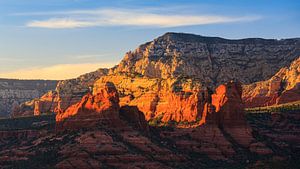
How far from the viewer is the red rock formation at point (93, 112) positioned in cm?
16938

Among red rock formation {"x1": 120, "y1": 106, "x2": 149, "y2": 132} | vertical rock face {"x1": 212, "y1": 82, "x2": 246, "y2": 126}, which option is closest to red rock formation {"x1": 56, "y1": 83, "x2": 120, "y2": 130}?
red rock formation {"x1": 120, "y1": 106, "x2": 149, "y2": 132}

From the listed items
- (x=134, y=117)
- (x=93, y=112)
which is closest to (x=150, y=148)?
(x=134, y=117)

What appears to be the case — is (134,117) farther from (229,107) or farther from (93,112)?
(229,107)

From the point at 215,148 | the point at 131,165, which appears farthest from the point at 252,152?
the point at 131,165

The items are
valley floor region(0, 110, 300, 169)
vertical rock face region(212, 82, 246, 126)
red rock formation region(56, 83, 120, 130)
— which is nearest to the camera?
valley floor region(0, 110, 300, 169)

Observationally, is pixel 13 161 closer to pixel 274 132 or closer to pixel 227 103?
pixel 227 103

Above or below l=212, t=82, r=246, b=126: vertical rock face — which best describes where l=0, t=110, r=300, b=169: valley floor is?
below

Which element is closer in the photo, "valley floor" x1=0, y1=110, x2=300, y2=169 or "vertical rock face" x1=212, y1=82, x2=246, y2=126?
"valley floor" x1=0, y1=110, x2=300, y2=169

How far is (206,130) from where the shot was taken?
17788 cm

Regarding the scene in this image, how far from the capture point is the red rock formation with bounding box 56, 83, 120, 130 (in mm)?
169375

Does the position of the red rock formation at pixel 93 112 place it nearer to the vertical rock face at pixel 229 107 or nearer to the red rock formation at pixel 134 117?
the red rock formation at pixel 134 117

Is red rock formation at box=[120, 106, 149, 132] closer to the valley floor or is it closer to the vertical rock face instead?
the valley floor

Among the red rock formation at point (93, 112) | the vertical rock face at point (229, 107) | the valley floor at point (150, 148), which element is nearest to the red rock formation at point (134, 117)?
the valley floor at point (150, 148)

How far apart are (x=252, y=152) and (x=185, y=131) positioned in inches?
608
